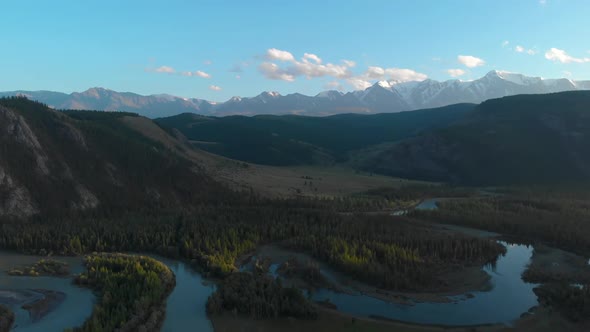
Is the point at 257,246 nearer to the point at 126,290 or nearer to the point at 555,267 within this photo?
the point at 126,290

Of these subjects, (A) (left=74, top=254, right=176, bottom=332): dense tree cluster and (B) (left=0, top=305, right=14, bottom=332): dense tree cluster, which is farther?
(B) (left=0, top=305, right=14, bottom=332): dense tree cluster

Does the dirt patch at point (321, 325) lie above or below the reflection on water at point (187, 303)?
above

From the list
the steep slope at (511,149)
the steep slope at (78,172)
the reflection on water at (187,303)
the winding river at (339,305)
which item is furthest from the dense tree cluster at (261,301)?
the steep slope at (511,149)

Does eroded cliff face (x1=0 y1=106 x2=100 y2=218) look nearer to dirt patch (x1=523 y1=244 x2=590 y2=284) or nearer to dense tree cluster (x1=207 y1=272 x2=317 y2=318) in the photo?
dense tree cluster (x1=207 y1=272 x2=317 y2=318)

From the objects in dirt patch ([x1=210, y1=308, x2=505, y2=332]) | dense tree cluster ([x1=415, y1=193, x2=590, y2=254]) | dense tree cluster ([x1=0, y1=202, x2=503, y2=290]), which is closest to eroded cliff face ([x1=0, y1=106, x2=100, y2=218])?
dense tree cluster ([x1=0, y1=202, x2=503, y2=290])

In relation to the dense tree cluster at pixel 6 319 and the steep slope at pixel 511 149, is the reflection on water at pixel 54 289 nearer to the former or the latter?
the dense tree cluster at pixel 6 319

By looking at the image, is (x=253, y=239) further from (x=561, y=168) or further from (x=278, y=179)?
(x=561, y=168)

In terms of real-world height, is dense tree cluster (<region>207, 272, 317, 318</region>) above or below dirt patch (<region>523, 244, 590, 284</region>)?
below
